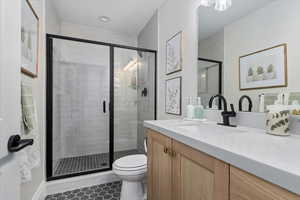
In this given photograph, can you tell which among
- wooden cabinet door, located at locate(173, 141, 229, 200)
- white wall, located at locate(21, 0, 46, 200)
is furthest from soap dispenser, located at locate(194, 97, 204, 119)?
white wall, located at locate(21, 0, 46, 200)

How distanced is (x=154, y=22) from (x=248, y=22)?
161cm

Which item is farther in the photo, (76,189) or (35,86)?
(76,189)

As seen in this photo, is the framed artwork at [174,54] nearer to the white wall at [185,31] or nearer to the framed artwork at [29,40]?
the white wall at [185,31]

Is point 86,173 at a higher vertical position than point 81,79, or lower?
lower

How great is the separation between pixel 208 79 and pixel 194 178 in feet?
3.01

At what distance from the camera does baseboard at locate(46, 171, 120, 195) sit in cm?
168

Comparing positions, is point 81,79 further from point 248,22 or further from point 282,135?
point 282,135

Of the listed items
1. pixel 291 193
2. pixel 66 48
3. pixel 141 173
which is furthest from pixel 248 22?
pixel 66 48

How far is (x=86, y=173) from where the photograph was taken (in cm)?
188

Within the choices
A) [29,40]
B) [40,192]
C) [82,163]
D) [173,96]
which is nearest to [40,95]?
[29,40]

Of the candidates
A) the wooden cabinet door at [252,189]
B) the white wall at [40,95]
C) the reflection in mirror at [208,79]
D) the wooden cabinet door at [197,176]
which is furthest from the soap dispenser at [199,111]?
the white wall at [40,95]

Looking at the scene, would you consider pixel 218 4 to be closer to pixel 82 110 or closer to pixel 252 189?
pixel 252 189

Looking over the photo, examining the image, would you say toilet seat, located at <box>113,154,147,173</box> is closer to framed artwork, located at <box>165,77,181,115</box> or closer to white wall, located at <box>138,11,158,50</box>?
framed artwork, located at <box>165,77,181,115</box>

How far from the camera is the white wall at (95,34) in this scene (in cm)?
263
